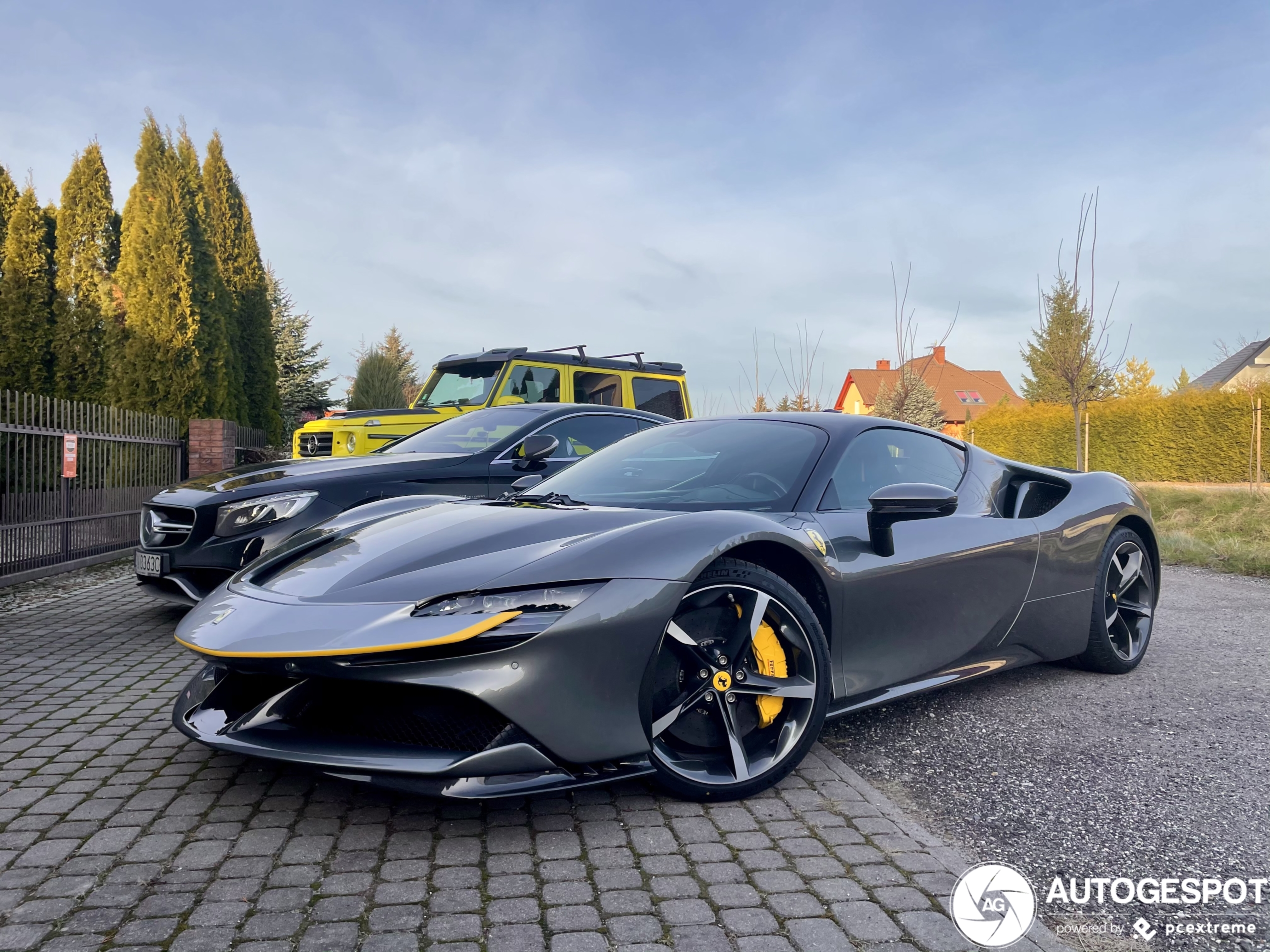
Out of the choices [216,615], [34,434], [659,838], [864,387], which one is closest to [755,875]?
[659,838]

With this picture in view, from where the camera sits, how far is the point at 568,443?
21.7 ft

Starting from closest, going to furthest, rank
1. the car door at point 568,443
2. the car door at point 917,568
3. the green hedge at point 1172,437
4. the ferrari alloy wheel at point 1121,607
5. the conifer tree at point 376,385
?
the car door at point 917,568 → the ferrari alloy wheel at point 1121,607 → the car door at point 568,443 → the green hedge at point 1172,437 → the conifer tree at point 376,385

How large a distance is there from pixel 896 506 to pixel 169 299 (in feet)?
45.7

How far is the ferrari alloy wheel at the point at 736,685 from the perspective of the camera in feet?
8.67

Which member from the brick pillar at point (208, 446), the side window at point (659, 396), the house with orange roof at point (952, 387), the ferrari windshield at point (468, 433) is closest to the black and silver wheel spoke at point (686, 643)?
the ferrari windshield at point (468, 433)

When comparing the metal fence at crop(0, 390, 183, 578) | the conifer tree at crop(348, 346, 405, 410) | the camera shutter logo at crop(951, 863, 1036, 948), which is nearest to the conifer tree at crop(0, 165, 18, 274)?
the conifer tree at crop(348, 346, 405, 410)

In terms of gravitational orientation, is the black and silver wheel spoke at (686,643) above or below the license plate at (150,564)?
above

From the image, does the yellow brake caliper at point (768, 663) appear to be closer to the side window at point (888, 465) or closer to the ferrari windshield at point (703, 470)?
the ferrari windshield at point (703, 470)

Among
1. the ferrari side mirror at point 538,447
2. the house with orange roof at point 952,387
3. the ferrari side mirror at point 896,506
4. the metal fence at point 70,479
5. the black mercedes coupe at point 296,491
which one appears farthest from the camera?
the house with orange roof at point 952,387

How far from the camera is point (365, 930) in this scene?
6.39 feet

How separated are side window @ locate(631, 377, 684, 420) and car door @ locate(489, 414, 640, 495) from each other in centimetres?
374

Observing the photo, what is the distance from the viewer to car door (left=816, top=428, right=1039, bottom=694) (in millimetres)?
3104

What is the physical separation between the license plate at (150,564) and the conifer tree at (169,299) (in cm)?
964

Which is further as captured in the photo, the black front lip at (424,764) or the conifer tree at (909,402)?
the conifer tree at (909,402)
